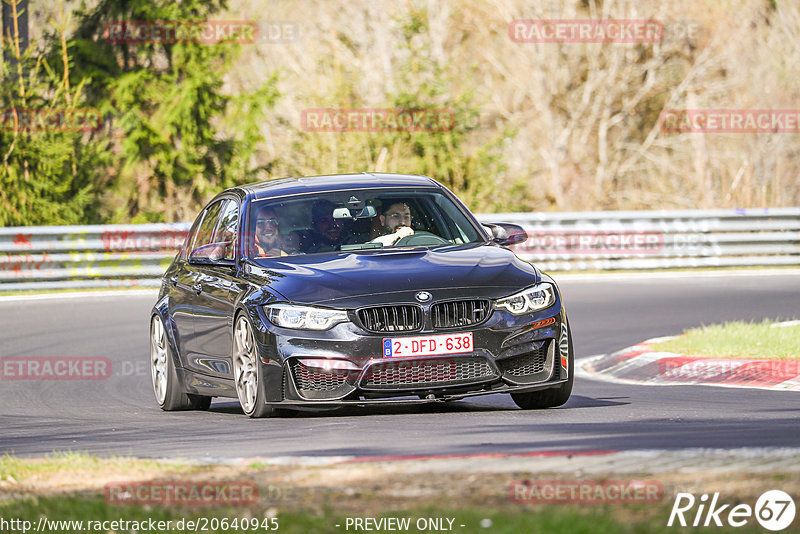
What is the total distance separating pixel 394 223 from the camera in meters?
10.6

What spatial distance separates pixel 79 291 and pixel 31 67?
571 cm

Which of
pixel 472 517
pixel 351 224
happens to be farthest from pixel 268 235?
pixel 472 517

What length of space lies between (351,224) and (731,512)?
5.57 m

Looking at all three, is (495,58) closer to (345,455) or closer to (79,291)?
(79,291)

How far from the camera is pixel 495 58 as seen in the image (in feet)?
128

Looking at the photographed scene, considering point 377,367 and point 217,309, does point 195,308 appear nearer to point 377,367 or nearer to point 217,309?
point 217,309

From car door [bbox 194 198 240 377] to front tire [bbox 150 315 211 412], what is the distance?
55 centimetres

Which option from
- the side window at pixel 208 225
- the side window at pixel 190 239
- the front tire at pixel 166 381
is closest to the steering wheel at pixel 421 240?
the side window at pixel 208 225

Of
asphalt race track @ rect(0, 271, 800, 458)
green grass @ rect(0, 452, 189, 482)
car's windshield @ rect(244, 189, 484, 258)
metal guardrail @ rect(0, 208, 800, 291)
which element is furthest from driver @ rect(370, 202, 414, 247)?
metal guardrail @ rect(0, 208, 800, 291)

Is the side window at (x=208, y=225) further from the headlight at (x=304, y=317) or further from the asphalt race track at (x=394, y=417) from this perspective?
the headlight at (x=304, y=317)

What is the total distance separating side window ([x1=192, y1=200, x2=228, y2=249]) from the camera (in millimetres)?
11773

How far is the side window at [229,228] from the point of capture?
10.6m

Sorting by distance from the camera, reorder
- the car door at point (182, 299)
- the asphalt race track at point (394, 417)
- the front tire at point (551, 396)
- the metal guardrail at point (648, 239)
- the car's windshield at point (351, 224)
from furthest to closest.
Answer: the metal guardrail at point (648, 239), the car door at point (182, 299), the car's windshield at point (351, 224), the front tire at point (551, 396), the asphalt race track at point (394, 417)

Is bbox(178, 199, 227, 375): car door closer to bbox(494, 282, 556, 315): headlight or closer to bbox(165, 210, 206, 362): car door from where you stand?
bbox(165, 210, 206, 362): car door
